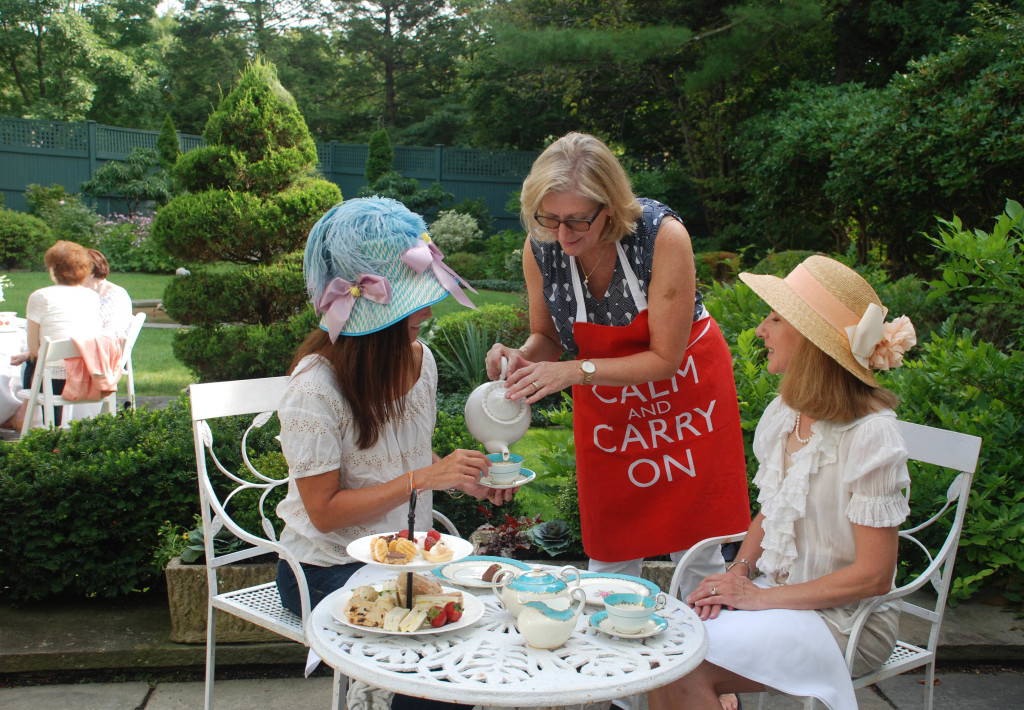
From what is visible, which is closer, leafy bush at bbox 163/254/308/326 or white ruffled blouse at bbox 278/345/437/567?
white ruffled blouse at bbox 278/345/437/567

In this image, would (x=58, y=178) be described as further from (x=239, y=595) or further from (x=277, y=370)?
(x=239, y=595)

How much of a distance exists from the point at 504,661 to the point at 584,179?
3.96ft

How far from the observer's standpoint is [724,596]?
192 cm

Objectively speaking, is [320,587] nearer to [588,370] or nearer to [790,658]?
[588,370]

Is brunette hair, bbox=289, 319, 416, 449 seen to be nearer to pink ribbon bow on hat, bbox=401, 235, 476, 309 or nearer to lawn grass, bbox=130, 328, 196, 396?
pink ribbon bow on hat, bbox=401, 235, 476, 309

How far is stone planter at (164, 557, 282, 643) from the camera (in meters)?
2.99

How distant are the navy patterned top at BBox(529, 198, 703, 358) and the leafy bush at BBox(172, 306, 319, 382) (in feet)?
13.4

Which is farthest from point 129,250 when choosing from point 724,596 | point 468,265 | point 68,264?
→ point 724,596

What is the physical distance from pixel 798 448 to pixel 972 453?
55cm

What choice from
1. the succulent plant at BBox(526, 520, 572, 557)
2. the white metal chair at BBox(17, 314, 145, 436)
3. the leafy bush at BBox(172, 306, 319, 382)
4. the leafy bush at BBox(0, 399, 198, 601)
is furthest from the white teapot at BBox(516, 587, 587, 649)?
the leafy bush at BBox(172, 306, 319, 382)

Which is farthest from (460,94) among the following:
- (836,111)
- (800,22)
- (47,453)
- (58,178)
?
(47,453)

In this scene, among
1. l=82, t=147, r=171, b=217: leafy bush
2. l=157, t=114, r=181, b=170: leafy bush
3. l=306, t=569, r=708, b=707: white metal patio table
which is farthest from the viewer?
l=157, t=114, r=181, b=170: leafy bush

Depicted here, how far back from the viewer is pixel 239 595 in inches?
99.3

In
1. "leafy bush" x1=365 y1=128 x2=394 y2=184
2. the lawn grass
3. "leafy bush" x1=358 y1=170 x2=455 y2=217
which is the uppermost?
"leafy bush" x1=365 y1=128 x2=394 y2=184
